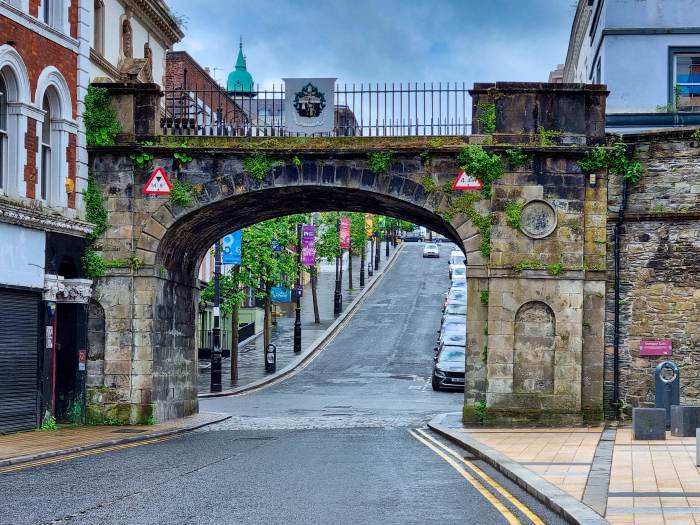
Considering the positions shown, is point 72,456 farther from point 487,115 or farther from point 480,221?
point 487,115

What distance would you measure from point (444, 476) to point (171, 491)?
385 centimetres

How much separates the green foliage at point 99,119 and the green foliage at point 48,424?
6.11 meters

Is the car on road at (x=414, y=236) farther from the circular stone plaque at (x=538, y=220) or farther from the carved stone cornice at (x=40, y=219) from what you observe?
the carved stone cornice at (x=40, y=219)

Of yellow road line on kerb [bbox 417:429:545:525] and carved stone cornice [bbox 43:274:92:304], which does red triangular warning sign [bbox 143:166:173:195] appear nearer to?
carved stone cornice [bbox 43:274:92:304]

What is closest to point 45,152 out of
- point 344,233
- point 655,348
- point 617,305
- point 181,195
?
point 181,195

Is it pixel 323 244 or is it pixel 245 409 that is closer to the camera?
pixel 245 409

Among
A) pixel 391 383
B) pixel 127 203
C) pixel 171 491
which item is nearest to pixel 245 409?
pixel 127 203

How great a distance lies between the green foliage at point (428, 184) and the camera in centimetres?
2642

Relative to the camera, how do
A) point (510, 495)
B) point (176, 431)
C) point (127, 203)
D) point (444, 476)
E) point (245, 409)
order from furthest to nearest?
1. point (245, 409)
2. point (127, 203)
3. point (176, 431)
4. point (444, 476)
5. point (510, 495)

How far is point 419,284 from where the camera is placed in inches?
3474

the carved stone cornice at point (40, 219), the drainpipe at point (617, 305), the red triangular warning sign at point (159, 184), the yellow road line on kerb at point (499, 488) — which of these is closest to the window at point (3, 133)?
the carved stone cornice at point (40, 219)

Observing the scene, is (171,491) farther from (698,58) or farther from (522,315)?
(698,58)

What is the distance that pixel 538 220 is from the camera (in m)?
26.2

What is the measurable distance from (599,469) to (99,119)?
49.5 feet
